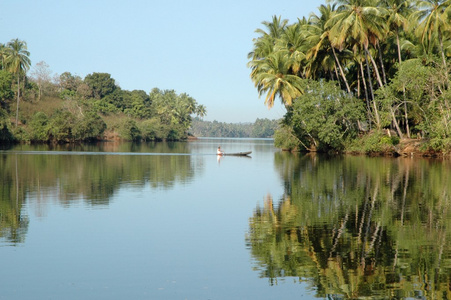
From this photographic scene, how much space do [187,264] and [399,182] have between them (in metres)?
17.8

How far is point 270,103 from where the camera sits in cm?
5438

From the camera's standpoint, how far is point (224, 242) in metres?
12.0

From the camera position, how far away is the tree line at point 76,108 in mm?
80688

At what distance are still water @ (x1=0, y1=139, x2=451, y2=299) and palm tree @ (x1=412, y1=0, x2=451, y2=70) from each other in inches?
914

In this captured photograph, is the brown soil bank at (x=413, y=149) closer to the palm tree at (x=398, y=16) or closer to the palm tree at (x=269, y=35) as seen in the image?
the palm tree at (x=398, y=16)

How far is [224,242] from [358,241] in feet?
10.7

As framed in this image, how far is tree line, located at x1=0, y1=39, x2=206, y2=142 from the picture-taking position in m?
80.7

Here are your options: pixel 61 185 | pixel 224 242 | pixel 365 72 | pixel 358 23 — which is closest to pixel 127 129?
pixel 365 72

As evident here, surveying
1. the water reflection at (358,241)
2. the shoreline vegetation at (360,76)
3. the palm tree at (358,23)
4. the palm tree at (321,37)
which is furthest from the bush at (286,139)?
the water reflection at (358,241)

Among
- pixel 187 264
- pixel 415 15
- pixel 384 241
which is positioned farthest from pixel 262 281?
pixel 415 15

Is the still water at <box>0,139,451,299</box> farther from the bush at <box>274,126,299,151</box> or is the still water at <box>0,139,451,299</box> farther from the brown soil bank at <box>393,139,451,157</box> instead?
the bush at <box>274,126,299,151</box>

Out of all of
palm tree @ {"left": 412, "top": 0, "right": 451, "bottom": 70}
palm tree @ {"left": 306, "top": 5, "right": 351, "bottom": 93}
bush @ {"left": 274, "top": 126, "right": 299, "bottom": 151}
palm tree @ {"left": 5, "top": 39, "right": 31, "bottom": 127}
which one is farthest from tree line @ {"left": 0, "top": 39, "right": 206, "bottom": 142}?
palm tree @ {"left": 412, "top": 0, "right": 451, "bottom": 70}

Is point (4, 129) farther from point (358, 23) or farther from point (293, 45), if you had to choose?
point (358, 23)

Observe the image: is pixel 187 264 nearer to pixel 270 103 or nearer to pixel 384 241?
pixel 384 241
